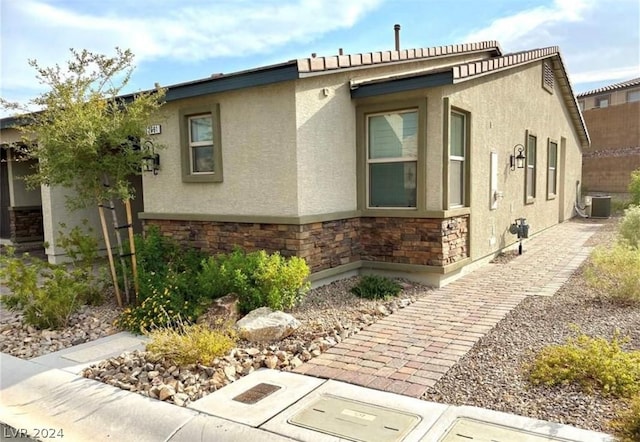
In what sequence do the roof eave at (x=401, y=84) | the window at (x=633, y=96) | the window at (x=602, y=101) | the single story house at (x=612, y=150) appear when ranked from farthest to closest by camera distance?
1. the window at (x=602, y=101)
2. the window at (x=633, y=96)
3. the single story house at (x=612, y=150)
4. the roof eave at (x=401, y=84)

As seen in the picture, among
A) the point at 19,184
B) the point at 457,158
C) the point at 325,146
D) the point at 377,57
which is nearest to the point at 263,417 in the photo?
the point at 325,146

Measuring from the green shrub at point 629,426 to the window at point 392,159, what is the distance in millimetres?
4826

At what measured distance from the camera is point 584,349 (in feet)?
13.5

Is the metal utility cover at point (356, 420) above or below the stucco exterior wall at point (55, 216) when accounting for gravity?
below

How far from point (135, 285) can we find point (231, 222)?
70.3 inches

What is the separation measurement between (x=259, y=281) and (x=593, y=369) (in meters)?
3.79

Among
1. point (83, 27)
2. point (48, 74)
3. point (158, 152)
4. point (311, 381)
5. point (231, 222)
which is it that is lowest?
point (311, 381)

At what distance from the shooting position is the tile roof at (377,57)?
21.5 feet

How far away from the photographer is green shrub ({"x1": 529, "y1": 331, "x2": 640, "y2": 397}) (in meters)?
3.50

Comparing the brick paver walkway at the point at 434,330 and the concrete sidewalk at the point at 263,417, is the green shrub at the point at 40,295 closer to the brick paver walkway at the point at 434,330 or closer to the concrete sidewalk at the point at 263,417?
the concrete sidewalk at the point at 263,417

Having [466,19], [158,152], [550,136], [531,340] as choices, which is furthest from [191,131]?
[550,136]

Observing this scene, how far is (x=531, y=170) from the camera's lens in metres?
11.9

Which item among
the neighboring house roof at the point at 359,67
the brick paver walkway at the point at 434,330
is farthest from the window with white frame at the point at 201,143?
the brick paver walkway at the point at 434,330

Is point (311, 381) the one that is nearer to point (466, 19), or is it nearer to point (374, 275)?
point (374, 275)
